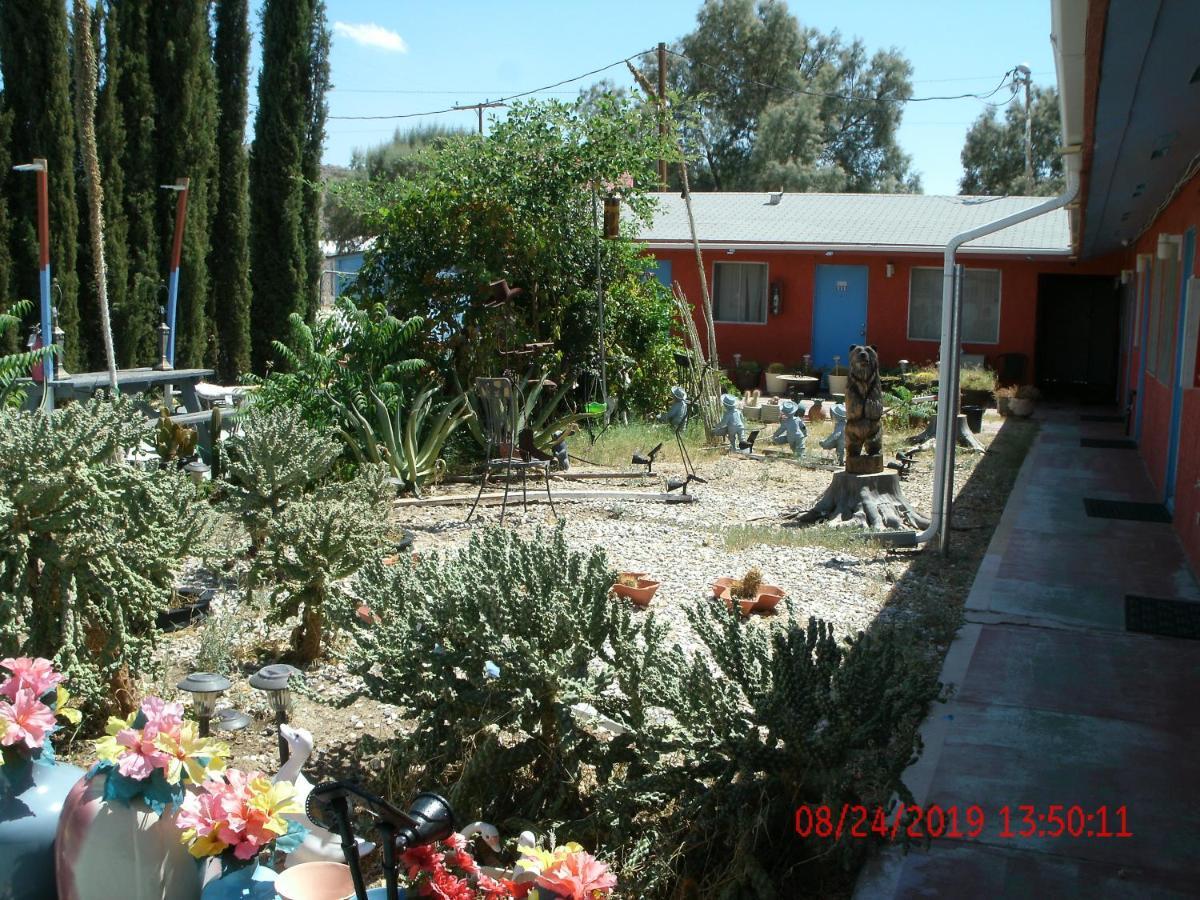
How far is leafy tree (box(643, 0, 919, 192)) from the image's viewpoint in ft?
144

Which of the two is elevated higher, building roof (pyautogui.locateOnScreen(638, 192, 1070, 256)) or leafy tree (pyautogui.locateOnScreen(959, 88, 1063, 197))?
leafy tree (pyautogui.locateOnScreen(959, 88, 1063, 197))

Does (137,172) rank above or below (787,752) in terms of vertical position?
above

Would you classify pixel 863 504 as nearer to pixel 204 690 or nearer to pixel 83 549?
pixel 204 690

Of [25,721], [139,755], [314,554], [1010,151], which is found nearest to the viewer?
[139,755]

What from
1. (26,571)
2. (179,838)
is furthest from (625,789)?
(26,571)

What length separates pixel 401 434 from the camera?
1038 cm

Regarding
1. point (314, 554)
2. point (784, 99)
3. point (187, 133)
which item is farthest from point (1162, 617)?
point (784, 99)

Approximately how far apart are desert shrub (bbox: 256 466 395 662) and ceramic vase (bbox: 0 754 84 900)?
6.22ft

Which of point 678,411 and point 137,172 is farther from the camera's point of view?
point 137,172

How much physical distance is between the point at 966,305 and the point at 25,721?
1956 cm

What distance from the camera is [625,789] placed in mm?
3428

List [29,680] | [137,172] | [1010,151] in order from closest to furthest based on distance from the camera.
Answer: [29,680], [137,172], [1010,151]

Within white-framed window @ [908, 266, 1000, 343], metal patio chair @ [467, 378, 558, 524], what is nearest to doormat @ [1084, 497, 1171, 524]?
metal patio chair @ [467, 378, 558, 524]

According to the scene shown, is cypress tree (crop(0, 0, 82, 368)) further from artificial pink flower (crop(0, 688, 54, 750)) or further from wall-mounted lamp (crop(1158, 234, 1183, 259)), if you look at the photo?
wall-mounted lamp (crop(1158, 234, 1183, 259))
